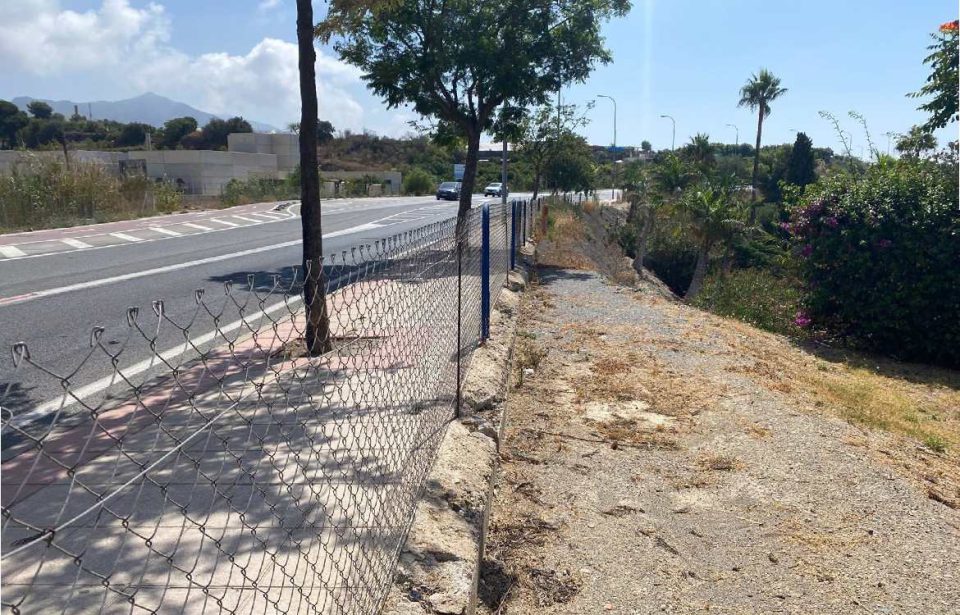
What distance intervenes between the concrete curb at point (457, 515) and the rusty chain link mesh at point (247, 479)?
0.08 m

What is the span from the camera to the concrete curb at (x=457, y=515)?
308 centimetres

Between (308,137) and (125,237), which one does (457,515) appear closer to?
(308,137)

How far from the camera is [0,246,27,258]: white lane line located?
49.5ft

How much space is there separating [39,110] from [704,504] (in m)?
85.7

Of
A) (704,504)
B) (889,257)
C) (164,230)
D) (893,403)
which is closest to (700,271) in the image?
(164,230)

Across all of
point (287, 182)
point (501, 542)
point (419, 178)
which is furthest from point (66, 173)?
point (419, 178)

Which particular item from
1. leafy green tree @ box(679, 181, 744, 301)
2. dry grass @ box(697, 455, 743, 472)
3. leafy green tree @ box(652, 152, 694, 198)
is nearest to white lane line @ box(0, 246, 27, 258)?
dry grass @ box(697, 455, 743, 472)

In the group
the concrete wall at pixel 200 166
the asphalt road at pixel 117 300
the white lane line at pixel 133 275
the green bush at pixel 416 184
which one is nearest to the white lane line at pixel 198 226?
the asphalt road at pixel 117 300

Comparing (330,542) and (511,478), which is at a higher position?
(330,542)

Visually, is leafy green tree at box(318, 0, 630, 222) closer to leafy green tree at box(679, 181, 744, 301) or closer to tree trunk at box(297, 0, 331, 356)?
tree trunk at box(297, 0, 331, 356)

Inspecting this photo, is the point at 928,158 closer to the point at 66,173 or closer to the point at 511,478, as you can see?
the point at 511,478

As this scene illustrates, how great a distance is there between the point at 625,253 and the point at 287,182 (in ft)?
66.3

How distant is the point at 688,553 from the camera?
4.10 metres

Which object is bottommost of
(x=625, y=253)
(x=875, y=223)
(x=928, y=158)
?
(x=625, y=253)
